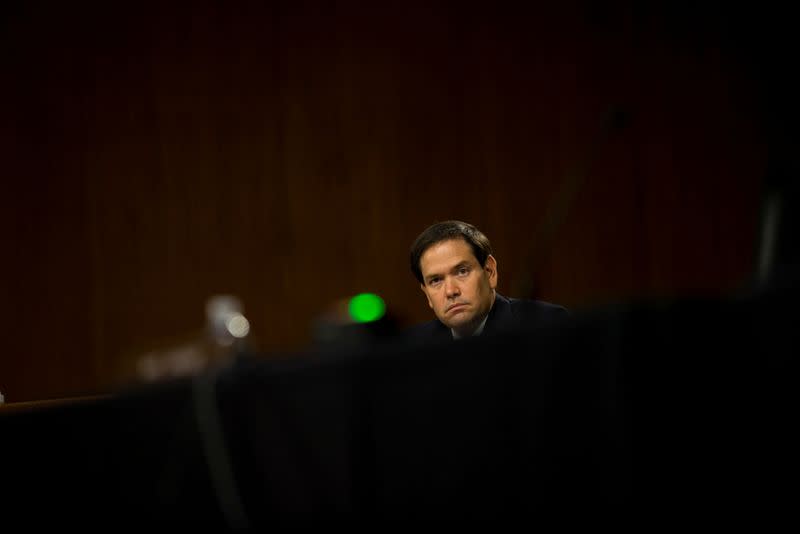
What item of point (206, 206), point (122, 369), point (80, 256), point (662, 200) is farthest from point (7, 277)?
point (662, 200)

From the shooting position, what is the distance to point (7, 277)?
12.0 feet

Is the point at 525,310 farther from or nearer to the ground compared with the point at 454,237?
nearer to the ground

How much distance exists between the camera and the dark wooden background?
10.2ft

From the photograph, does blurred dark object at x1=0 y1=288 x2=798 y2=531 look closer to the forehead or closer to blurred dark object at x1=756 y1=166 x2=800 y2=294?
blurred dark object at x1=756 y1=166 x2=800 y2=294

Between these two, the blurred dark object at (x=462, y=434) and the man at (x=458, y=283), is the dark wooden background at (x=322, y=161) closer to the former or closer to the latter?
the man at (x=458, y=283)

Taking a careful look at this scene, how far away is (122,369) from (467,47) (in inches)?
83.0

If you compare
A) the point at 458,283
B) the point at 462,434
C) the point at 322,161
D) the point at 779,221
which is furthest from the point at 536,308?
the point at 322,161

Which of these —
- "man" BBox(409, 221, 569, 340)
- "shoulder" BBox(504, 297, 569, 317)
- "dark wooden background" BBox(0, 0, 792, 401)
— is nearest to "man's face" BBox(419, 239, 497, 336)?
"man" BBox(409, 221, 569, 340)

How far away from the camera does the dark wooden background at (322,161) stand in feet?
10.2

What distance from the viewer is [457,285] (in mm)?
2182

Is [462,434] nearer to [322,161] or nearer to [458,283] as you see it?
[458,283]

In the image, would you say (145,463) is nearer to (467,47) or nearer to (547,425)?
(547,425)

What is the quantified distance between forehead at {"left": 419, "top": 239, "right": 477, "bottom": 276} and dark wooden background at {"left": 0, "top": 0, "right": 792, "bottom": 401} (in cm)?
101

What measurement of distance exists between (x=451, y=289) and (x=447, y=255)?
0.10m
